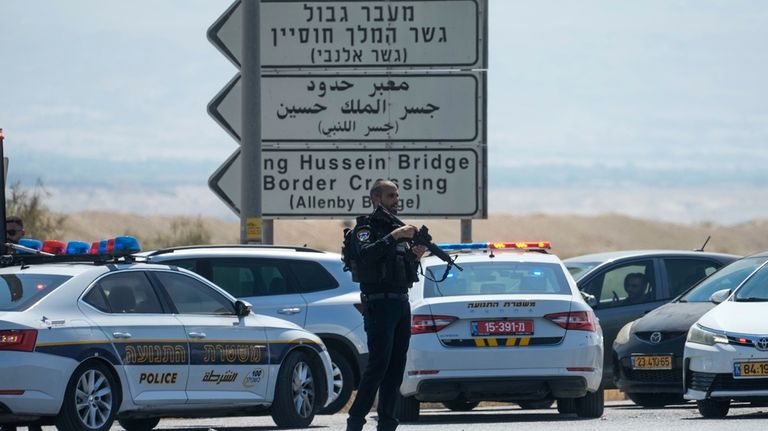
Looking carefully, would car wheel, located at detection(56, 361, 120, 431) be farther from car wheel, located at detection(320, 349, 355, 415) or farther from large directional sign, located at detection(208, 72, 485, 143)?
large directional sign, located at detection(208, 72, 485, 143)

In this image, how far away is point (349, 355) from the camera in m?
17.9

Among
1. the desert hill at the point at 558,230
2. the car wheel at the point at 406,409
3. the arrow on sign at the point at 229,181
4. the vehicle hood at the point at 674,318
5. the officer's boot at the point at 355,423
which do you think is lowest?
the desert hill at the point at 558,230

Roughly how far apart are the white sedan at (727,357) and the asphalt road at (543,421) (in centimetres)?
23

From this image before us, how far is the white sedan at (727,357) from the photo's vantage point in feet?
49.2

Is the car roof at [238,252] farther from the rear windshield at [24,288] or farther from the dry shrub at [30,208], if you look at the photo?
the dry shrub at [30,208]

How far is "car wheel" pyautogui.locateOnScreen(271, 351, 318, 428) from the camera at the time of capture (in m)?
15.3

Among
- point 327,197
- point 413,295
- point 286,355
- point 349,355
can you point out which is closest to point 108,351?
point 286,355

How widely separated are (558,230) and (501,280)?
321 ft

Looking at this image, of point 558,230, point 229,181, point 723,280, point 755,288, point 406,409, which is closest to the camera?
point 406,409

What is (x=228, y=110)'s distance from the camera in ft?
69.4

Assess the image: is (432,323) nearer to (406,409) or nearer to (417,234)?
(406,409)

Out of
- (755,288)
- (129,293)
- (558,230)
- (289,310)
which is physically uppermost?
(129,293)

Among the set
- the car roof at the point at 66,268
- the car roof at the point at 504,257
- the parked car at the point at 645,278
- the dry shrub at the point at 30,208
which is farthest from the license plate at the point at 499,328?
the dry shrub at the point at 30,208

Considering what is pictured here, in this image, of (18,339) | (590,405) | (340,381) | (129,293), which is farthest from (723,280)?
(18,339)
